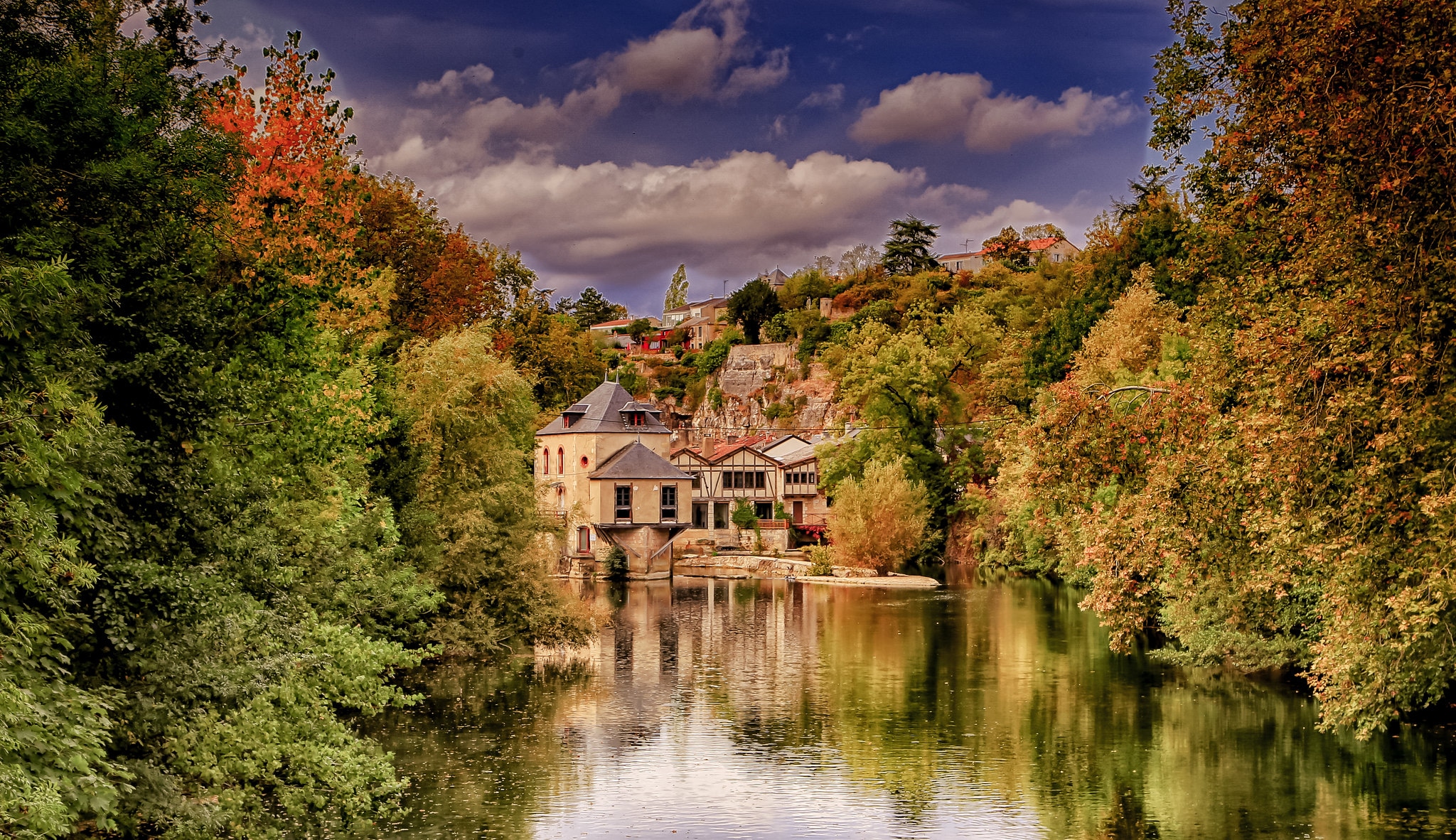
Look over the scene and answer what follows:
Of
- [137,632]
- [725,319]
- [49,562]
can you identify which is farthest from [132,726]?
[725,319]

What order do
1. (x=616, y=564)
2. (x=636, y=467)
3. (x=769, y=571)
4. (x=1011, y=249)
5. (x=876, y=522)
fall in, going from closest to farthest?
(x=876, y=522)
(x=616, y=564)
(x=636, y=467)
(x=769, y=571)
(x=1011, y=249)

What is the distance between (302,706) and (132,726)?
3758 mm

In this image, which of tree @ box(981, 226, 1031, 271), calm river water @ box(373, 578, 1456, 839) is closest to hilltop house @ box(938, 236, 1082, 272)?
tree @ box(981, 226, 1031, 271)

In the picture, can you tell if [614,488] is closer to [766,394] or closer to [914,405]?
[914,405]

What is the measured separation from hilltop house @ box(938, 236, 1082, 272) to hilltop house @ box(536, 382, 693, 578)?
96.6 ft

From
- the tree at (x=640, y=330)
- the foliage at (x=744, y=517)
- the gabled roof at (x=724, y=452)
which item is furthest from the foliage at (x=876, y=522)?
the tree at (x=640, y=330)

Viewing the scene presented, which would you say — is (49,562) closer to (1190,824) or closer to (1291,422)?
(1291,422)

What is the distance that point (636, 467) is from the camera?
2331 inches

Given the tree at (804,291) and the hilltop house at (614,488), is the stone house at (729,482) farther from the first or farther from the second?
the tree at (804,291)

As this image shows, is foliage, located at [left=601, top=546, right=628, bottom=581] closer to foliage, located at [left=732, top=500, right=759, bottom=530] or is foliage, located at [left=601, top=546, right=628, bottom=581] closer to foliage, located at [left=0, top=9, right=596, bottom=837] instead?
foliage, located at [left=732, top=500, right=759, bottom=530]

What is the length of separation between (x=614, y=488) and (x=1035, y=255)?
5729cm

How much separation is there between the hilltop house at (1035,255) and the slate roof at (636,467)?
2899 centimetres

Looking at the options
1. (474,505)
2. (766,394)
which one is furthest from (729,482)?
(474,505)

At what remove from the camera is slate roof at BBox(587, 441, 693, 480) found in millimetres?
58812
